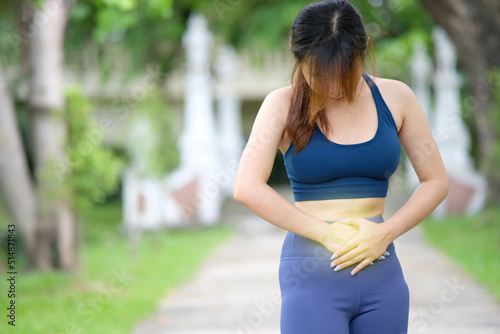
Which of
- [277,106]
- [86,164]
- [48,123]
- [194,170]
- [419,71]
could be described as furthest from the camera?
[419,71]

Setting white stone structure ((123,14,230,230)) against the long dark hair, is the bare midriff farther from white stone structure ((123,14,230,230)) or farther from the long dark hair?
white stone structure ((123,14,230,230))

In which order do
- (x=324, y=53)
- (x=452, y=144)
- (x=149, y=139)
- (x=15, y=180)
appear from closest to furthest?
(x=324, y=53), (x=15, y=180), (x=149, y=139), (x=452, y=144)

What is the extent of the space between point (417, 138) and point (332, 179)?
33 centimetres

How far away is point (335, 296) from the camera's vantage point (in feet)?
6.82

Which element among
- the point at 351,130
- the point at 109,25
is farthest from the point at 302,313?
the point at 109,25

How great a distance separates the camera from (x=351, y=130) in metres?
2.12

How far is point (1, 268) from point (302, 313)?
262 inches

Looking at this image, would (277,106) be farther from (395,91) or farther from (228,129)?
(228,129)

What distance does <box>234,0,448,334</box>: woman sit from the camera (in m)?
2.04

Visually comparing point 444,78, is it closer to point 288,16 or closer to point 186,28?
point 288,16

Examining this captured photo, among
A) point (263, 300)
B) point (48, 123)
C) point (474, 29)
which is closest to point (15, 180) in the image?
point (48, 123)

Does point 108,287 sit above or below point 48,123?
below

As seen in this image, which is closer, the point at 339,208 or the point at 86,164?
the point at 339,208

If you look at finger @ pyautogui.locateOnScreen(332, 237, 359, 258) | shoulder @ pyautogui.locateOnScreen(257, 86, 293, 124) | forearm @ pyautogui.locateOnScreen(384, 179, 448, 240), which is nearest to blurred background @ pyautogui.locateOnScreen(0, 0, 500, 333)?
forearm @ pyautogui.locateOnScreen(384, 179, 448, 240)
